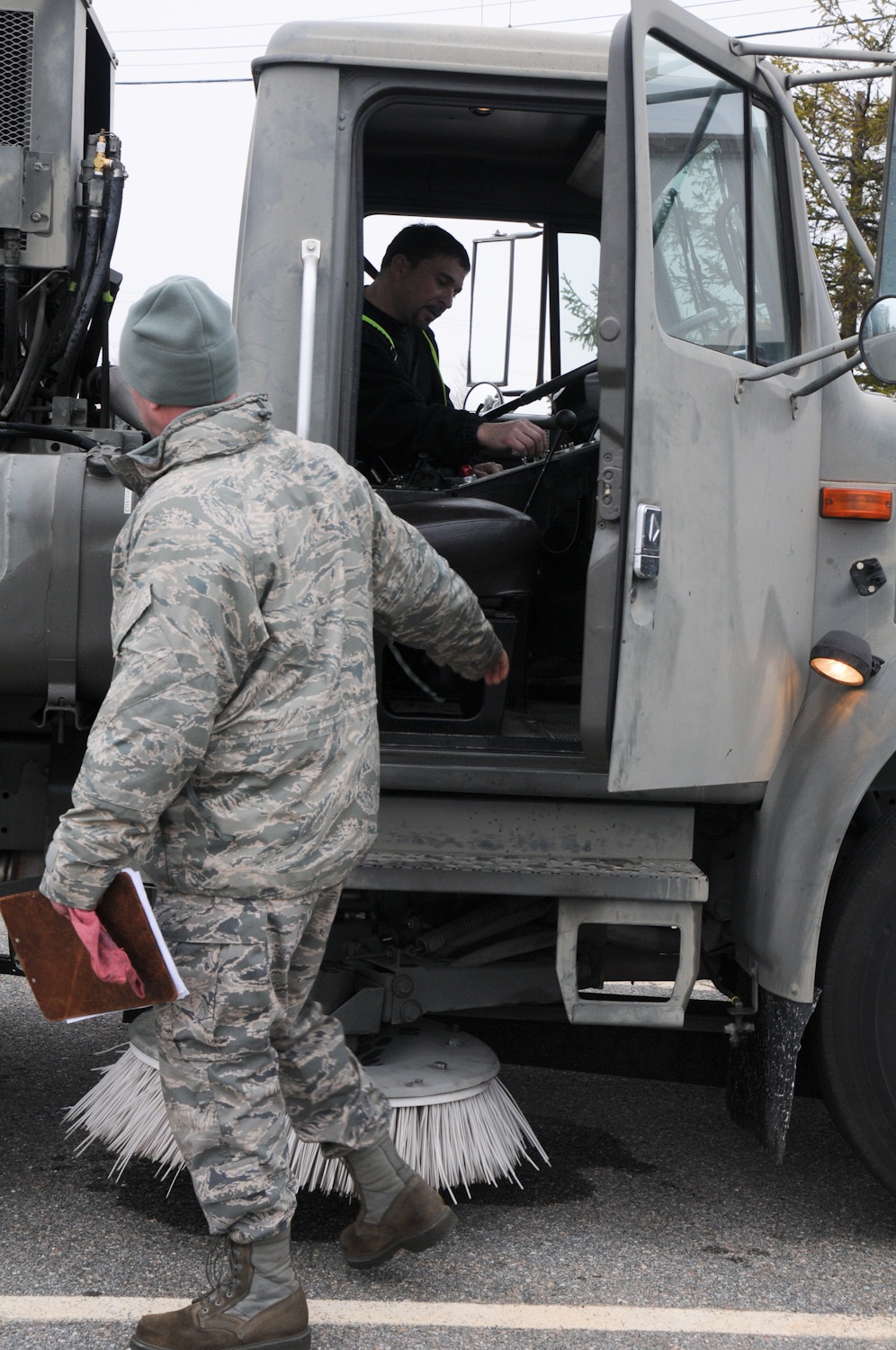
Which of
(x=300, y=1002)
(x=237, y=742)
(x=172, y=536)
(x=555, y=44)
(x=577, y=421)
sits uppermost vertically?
(x=555, y=44)

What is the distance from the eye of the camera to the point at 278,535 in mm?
2258

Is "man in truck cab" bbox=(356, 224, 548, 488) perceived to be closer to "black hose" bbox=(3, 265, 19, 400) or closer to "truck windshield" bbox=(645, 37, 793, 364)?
"truck windshield" bbox=(645, 37, 793, 364)

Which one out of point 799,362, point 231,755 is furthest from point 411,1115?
point 799,362

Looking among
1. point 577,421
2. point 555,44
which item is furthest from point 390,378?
point 555,44

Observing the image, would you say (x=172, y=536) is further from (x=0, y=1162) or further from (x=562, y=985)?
(x=0, y=1162)

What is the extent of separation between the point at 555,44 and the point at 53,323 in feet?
4.48

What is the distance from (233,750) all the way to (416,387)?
60.2 inches

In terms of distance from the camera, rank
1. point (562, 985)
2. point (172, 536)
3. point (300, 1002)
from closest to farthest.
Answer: point (172, 536), point (300, 1002), point (562, 985)

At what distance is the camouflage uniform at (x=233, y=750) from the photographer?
2.13m

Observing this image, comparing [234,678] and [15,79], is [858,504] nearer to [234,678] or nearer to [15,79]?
[234,678]

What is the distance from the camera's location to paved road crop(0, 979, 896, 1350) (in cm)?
247

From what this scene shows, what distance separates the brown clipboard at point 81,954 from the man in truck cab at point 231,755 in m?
0.07

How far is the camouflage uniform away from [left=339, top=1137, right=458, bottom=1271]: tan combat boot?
0.20 metres

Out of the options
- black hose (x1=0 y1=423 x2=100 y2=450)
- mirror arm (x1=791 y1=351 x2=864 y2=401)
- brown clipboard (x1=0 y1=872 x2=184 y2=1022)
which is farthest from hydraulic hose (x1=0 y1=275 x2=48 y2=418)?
mirror arm (x1=791 y1=351 x2=864 y2=401)
